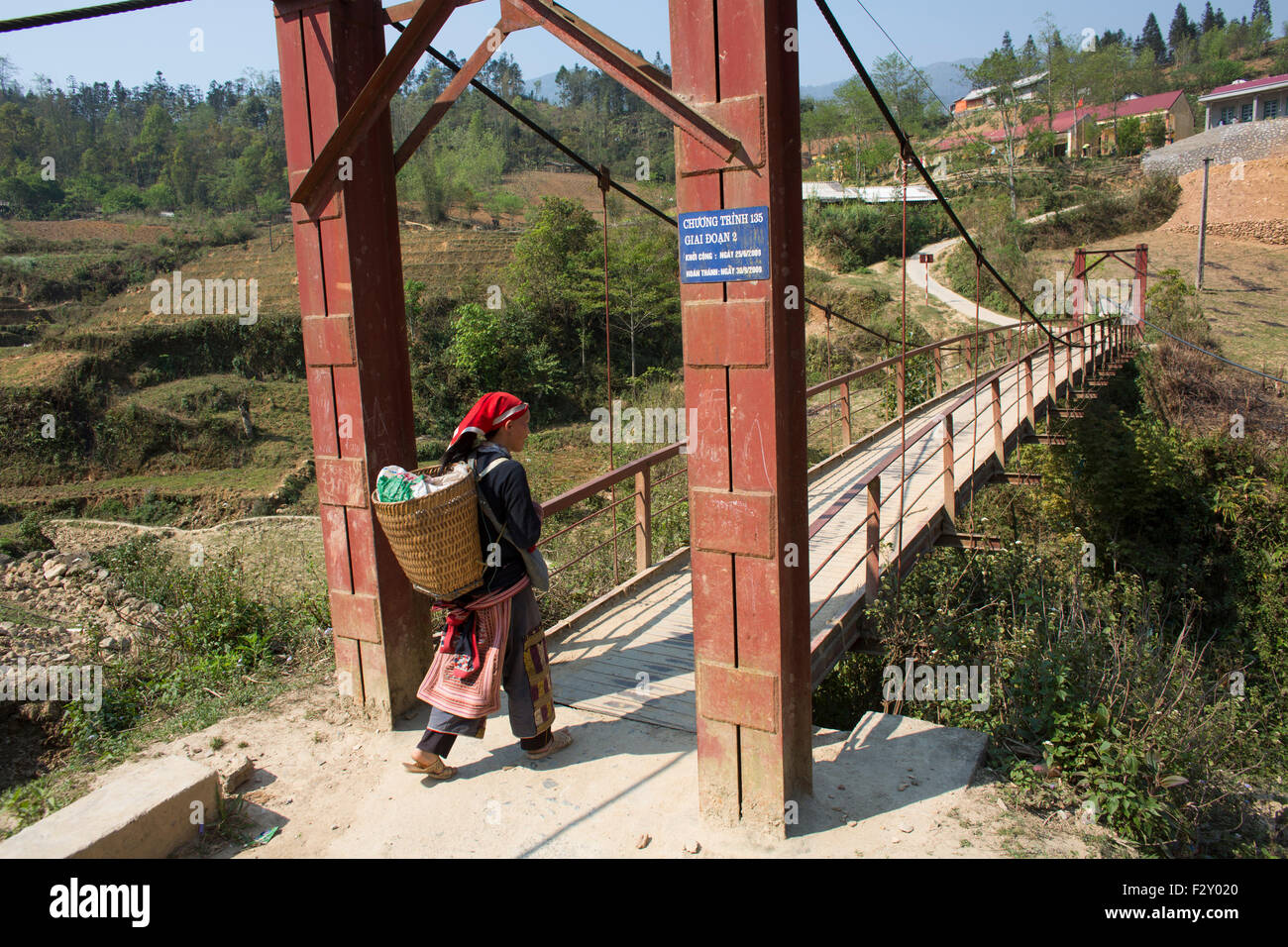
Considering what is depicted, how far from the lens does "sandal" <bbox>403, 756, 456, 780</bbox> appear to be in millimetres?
3156

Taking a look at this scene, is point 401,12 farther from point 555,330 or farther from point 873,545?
point 555,330

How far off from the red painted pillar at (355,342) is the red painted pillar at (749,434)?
1.45 metres

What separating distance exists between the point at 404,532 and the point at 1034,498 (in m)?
14.0

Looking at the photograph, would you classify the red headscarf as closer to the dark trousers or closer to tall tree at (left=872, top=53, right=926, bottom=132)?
the dark trousers

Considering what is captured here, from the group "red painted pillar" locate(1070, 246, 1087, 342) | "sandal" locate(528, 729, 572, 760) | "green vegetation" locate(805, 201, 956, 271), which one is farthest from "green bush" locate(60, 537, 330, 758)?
"green vegetation" locate(805, 201, 956, 271)

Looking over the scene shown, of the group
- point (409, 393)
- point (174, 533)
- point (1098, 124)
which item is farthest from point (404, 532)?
point (1098, 124)

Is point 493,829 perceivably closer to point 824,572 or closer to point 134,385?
point 824,572

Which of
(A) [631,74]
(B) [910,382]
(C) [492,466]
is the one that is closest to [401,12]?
(A) [631,74]

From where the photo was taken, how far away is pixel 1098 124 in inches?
1740

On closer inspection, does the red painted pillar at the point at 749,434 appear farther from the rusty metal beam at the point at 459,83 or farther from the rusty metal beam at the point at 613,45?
the rusty metal beam at the point at 459,83

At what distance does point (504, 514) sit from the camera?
10.2 ft

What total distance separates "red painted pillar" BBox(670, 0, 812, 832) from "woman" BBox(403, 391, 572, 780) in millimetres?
708

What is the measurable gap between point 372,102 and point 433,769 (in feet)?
8.15
